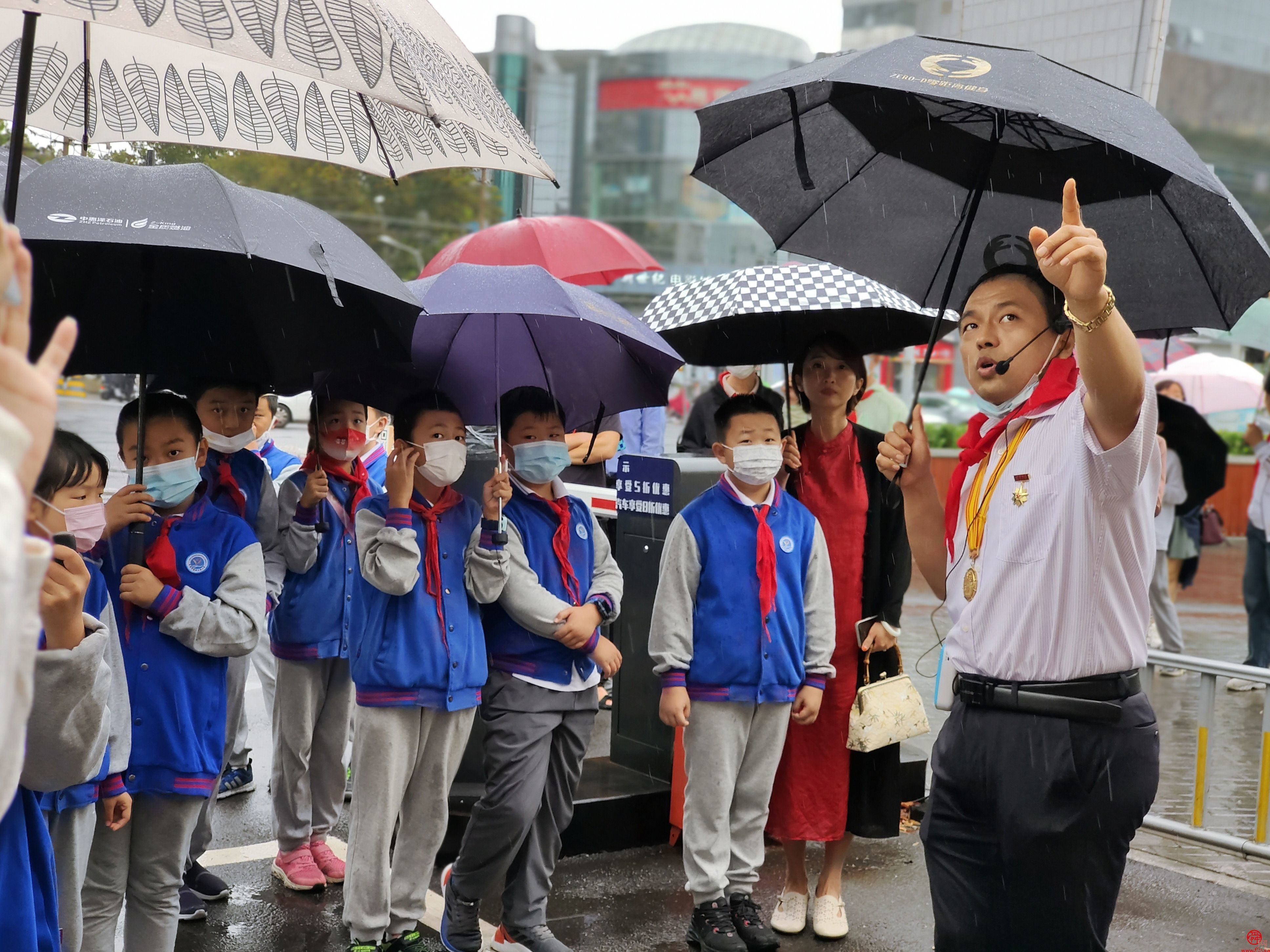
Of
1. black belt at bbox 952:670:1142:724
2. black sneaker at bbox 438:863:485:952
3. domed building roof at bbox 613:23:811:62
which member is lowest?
black sneaker at bbox 438:863:485:952

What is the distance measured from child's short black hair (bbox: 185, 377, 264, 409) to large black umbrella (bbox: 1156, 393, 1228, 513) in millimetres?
8268

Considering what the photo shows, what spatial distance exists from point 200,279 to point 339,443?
1.04 meters

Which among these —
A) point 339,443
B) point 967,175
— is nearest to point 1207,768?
point 967,175

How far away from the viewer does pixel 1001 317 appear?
3.10 m

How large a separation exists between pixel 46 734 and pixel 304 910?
7.66 ft

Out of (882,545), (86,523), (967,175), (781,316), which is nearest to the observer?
(86,523)

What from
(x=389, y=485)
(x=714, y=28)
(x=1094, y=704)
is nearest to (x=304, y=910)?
(x=389, y=485)

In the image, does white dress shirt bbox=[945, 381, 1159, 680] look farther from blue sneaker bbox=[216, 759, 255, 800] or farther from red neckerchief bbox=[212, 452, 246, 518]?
blue sneaker bbox=[216, 759, 255, 800]

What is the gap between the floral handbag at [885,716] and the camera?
4.72m

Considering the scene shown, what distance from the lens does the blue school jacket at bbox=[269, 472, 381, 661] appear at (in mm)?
4930

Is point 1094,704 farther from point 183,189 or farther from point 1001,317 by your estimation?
point 183,189

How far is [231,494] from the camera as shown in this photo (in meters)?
4.55

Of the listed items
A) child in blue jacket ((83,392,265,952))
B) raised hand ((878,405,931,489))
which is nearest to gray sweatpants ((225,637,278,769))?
child in blue jacket ((83,392,265,952))

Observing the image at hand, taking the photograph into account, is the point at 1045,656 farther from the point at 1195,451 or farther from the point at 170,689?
the point at 1195,451
